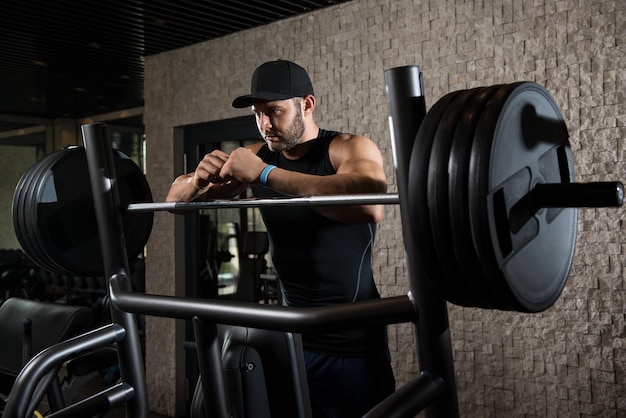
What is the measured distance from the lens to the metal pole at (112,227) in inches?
46.1

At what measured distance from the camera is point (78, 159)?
131cm

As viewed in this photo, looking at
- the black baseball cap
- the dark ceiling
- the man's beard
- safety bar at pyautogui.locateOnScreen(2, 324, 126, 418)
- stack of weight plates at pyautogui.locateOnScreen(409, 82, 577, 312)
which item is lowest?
safety bar at pyautogui.locateOnScreen(2, 324, 126, 418)

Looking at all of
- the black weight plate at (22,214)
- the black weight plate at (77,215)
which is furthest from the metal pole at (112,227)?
the black weight plate at (22,214)

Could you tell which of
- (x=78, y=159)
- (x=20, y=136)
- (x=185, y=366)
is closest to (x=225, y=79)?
(x=185, y=366)

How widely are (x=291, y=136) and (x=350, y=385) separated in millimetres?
608

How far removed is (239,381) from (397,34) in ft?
5.72

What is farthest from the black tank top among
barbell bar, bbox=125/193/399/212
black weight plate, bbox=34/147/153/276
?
barbell bar, bbox=125/193/399/212

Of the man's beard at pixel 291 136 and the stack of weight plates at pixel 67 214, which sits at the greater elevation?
the man's beard at pixel 291 136

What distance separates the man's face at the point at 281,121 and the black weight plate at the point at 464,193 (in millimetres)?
843

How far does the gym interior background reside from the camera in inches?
73.9

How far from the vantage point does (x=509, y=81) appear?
6.79ft

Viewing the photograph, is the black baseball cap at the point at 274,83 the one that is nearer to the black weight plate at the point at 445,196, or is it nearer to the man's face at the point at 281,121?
the man's face at the point at 281,121

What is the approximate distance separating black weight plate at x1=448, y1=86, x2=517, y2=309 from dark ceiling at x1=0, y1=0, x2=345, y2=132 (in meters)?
2.00

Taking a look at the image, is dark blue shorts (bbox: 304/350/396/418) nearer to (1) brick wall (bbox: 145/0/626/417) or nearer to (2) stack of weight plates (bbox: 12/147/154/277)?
(2) stack of weight plates (bbox: 12/147/154/277)
